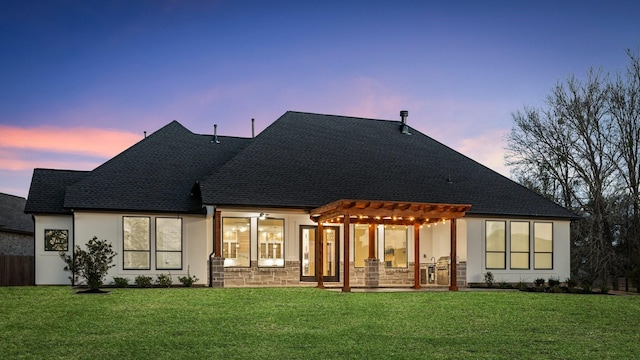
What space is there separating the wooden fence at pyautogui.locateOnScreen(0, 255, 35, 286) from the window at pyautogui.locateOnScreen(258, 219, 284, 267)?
993 cm

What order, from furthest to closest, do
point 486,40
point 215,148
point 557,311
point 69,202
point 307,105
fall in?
point 307,105 < point 215,148 < point 486,40 < point 69,202 < point 557,311

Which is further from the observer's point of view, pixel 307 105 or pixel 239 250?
pixel 307 105

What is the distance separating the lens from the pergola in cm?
1952

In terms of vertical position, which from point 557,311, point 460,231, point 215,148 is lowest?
point 557,311

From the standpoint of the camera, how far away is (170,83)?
24500 millimetres

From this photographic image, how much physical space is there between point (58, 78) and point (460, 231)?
1554 centimetres

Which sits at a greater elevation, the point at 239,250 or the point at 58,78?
the point at 58,78

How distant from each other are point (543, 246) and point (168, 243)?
14.2m

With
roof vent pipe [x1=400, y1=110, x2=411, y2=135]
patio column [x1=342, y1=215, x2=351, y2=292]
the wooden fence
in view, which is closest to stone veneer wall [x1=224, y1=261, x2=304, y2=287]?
patio column [x1=342, y1=215, x2=351, y2=292]

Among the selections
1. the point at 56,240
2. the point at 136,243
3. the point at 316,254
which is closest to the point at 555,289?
the point at 316,254

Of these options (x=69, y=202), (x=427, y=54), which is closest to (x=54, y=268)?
(x=69, y=202)

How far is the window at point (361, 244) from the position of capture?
23469 mm

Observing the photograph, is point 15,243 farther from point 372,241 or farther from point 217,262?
point 372,241

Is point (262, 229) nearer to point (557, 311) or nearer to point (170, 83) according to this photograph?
point (170, 83)
